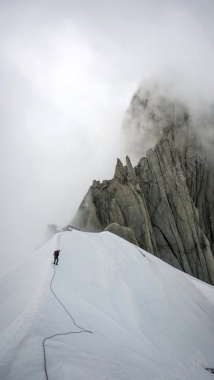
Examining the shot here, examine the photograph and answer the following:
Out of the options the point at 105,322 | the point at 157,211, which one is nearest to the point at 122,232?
the point at 157,211

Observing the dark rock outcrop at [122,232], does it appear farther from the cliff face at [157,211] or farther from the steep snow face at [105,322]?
the steep snow face at [105,322]

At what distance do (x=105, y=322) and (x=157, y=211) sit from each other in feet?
149

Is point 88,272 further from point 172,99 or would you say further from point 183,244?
point 172,99

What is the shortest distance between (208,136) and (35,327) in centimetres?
7957

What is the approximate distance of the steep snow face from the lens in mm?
7629

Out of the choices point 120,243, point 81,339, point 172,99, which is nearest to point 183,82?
point 172,99

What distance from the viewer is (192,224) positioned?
54.6 metres

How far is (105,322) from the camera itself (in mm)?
11312

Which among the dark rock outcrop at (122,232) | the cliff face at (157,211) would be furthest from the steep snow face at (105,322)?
the cliff face at (157,211)

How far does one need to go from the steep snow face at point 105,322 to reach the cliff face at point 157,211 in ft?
83.0

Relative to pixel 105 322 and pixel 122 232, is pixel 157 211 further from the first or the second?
pixel 105 322

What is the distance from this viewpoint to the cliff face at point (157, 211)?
48.9 meters

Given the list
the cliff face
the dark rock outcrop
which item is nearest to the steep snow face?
the dark rock outcrop

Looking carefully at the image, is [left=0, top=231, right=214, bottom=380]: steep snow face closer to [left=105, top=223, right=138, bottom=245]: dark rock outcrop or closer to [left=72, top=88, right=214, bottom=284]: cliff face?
[left=105, top=223, right=138, bottom=245]: dark rock outcrop
